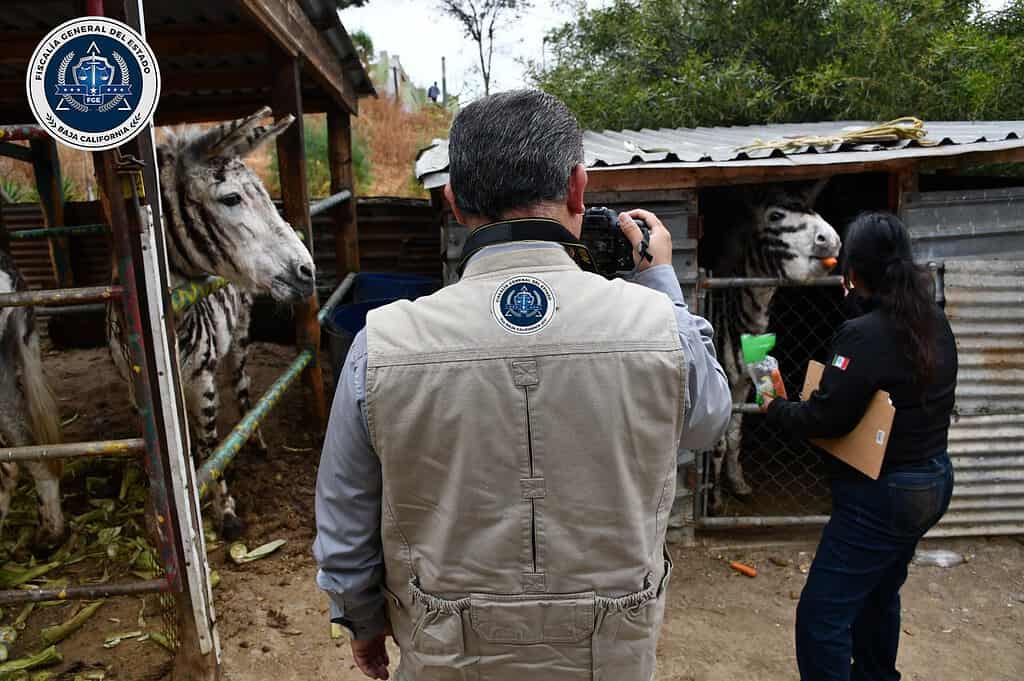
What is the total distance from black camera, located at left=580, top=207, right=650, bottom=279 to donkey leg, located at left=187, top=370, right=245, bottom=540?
326cm

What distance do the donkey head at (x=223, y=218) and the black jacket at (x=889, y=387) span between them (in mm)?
2607


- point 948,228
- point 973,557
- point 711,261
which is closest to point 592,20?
point 711,261

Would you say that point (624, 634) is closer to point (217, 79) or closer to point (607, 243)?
point (607, 243)

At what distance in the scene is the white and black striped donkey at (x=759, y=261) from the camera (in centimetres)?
445

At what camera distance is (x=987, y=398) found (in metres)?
4.33

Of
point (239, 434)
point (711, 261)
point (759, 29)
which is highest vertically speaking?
point (759, 29)

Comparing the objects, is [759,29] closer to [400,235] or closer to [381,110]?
[400,235]

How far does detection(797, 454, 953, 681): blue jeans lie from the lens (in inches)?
98.6

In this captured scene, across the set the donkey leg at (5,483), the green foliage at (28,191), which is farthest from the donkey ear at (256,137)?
the green foliage at (28,191)

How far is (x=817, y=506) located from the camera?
16.8ft

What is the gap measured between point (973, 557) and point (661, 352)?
421 cm

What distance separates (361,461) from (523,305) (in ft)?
1.58

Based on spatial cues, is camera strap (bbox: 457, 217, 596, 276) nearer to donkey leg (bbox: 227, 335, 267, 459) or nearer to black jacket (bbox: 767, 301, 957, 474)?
black jacket (bbox: 767, 301, 957, 474)

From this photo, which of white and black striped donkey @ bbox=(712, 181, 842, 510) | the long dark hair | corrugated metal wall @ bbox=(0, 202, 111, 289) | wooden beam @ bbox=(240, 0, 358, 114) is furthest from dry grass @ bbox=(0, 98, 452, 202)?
the long dark hair
